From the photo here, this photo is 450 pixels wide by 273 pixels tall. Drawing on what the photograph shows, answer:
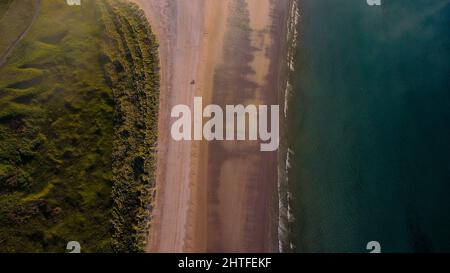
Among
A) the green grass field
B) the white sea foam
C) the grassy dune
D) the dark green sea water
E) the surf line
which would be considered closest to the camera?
the grassy dune

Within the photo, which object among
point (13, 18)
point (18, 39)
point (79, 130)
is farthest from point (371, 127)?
point (13, 18)

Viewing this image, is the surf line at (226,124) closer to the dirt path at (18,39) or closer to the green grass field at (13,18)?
the dirt path at (18,39)

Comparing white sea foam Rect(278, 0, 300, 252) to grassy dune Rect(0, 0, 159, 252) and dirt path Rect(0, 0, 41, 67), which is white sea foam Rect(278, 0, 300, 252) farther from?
dirt path Rect(0, 0, 41, 67)

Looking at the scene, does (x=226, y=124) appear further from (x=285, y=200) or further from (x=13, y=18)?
(x=13, y=18)

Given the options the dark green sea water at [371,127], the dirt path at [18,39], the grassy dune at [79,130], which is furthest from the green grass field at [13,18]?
the dark green sea water at [371,127]

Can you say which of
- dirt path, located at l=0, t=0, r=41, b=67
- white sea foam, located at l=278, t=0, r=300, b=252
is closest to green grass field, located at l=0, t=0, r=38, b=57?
dirt path, located at l=0, t=0, r=41, b=67
